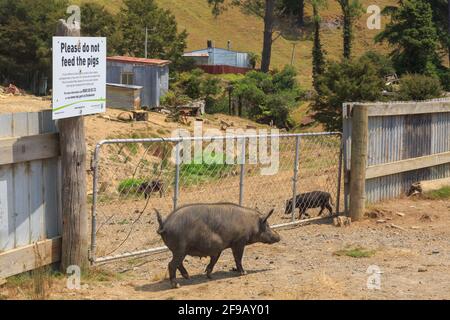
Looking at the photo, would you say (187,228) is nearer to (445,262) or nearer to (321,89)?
(445,262)

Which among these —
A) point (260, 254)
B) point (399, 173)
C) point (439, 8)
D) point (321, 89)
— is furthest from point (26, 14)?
point (260, 254)

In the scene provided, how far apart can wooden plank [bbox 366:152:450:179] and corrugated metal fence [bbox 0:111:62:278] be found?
21.5ft

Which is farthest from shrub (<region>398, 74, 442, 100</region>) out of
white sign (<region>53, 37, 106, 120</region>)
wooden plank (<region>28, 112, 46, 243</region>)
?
wooden plank (<region>28, 112, 46, 243</region>)

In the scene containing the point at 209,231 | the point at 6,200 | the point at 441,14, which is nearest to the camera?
the point at 6,200

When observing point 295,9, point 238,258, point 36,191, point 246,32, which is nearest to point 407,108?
point 238,258

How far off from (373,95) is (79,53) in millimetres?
27420

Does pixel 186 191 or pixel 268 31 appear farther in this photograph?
pixel 268 31

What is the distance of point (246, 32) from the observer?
8700 cm

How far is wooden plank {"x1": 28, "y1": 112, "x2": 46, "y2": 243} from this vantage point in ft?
27.0

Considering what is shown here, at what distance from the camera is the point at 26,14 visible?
4853cm

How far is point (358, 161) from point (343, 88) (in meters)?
21.5

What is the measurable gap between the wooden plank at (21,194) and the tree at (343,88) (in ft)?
86.2

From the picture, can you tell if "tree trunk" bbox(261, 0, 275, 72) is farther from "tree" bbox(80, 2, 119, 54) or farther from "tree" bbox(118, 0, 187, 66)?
"tree" bbox(80, 2, 119, 54)

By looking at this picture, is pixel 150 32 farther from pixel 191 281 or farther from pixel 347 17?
pixel 191 281
